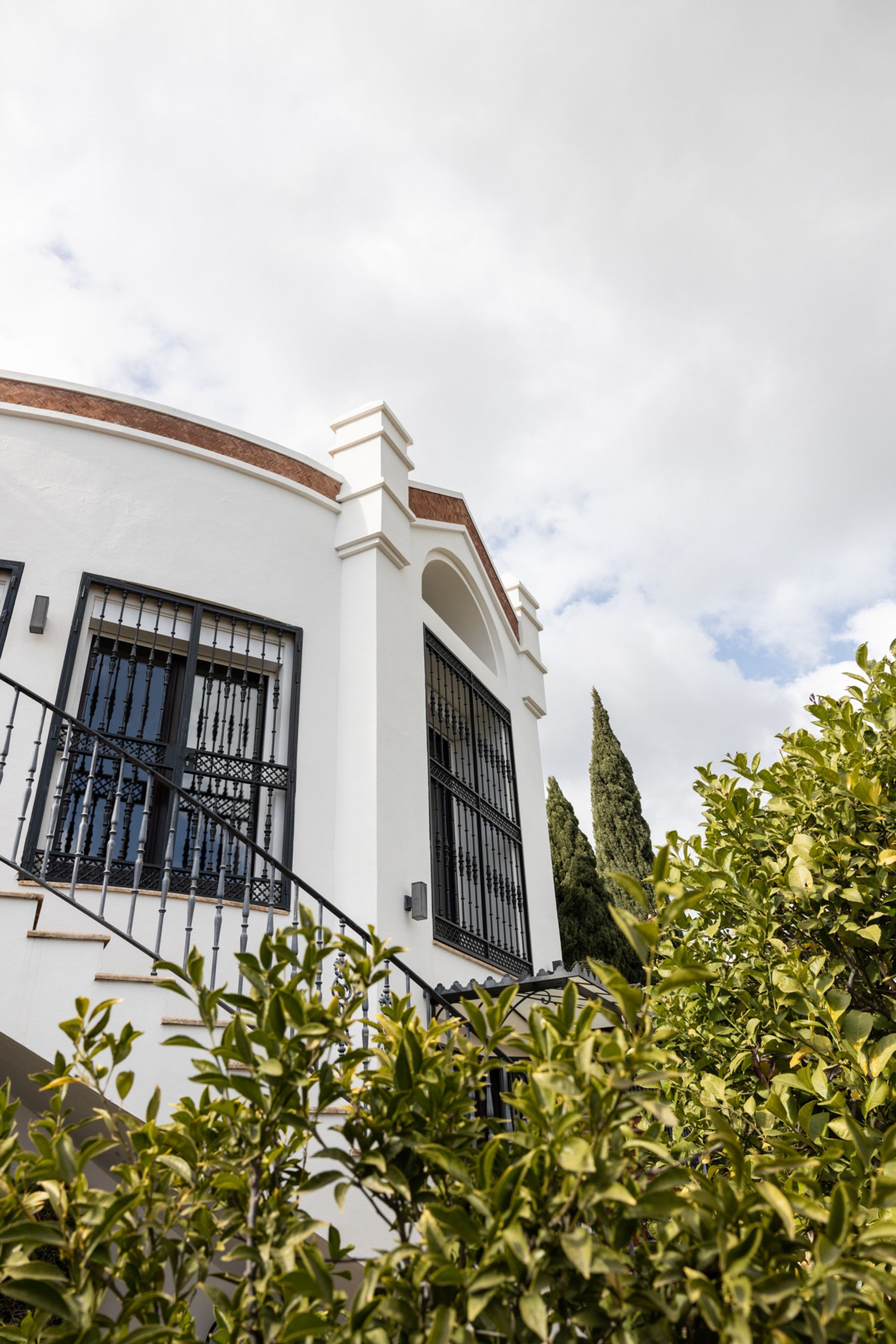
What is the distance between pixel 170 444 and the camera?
7020 millimetres

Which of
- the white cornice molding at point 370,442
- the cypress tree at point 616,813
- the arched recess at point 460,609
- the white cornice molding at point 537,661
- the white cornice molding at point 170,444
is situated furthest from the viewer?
the cypress tree at point 616,813

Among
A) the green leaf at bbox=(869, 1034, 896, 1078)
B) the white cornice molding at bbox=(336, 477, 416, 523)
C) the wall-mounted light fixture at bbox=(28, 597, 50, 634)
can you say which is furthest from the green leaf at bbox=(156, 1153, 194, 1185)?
the white cornice molding at bbox=(336, 477, 416, 523)

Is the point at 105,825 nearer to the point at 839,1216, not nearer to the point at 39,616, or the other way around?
the point at 39,616

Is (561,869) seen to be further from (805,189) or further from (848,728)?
(848,728)

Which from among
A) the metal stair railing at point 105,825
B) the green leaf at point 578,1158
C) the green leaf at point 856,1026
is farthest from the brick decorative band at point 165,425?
the green leaf at point 578,1158

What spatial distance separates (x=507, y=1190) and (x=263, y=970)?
2.03 feet

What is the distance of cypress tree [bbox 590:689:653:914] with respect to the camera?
16125 mm

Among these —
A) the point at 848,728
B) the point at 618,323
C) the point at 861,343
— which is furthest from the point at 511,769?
the point at 848,728

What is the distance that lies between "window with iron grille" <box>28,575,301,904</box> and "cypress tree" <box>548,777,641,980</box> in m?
6.20

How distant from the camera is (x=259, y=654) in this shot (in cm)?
690

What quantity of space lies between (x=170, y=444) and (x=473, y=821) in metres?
4.71

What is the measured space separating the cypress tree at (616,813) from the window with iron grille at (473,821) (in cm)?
696

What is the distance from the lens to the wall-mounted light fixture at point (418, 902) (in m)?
6.38

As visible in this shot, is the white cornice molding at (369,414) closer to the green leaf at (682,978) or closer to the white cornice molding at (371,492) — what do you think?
the white cornice molding at (371,492)
